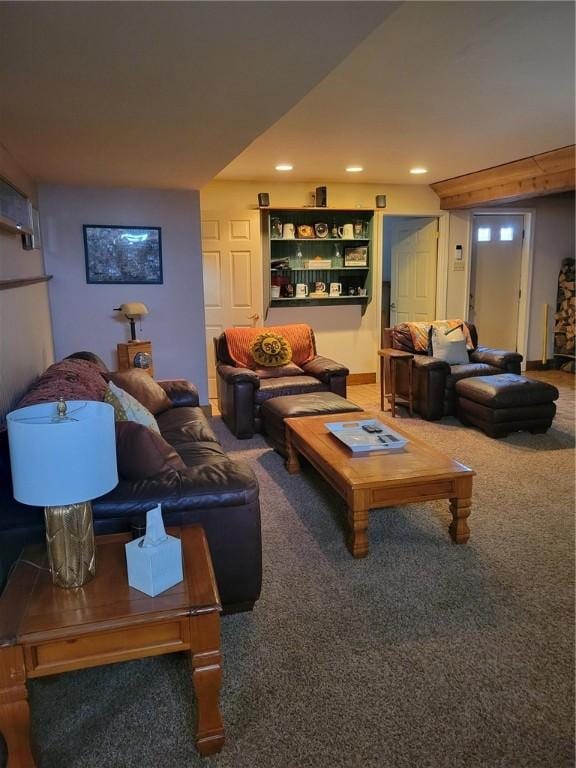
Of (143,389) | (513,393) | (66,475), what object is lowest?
(513,393)

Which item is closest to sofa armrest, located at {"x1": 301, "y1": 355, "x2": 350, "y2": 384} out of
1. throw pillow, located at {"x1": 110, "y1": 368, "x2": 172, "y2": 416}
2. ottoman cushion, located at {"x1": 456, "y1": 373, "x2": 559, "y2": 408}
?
ottoman cushion, located at {"x1": 456, "y1": 373, "x2": 559, "y2": 408}

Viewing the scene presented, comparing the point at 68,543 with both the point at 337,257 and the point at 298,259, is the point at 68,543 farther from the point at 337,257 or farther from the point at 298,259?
the point at 337,257

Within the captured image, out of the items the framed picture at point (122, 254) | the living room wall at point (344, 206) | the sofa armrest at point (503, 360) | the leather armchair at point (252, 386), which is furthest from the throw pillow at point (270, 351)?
the sofa armrest at point (503, 360)

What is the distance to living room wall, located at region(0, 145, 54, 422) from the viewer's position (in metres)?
2.66

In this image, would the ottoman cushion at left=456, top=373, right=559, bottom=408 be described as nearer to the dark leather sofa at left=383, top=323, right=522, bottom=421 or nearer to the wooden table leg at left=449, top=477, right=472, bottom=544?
the dark leather sofa at left=383, top=323, right=522, bottom=421

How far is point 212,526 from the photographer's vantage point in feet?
6.44

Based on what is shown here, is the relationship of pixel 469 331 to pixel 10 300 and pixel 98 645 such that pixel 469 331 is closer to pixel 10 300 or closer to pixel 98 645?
pixel 10 300

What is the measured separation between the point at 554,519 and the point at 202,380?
10.7ft

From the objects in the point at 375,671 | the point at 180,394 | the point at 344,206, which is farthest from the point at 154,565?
the point at 344,206

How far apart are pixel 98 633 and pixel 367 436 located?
1.93 meters

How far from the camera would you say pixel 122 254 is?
471 centimetres

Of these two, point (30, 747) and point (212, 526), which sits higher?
point (212, 526)

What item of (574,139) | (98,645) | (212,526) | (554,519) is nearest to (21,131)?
(212,526)

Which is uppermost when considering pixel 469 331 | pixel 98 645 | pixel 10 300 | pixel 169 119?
pixel 169 119
